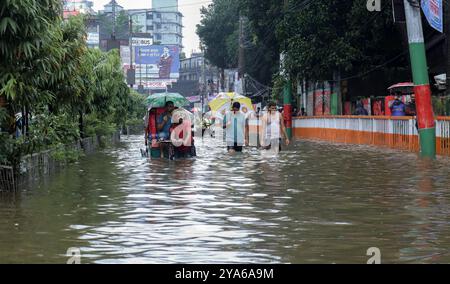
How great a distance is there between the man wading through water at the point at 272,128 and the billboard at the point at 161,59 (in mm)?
61066

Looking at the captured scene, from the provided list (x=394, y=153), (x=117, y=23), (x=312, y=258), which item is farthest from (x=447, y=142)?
(x=117, y=23)

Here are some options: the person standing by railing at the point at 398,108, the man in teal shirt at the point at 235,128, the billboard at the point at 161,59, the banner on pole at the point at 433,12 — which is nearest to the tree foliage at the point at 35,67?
the man in teal shirt at the point at 235,128

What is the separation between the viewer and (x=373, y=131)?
3512cm

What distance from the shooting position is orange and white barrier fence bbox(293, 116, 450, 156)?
26.8 metres

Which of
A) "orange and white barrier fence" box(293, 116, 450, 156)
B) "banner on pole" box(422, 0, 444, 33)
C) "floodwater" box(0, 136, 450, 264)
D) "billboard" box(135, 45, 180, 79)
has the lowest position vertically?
"floodwater" box(0, 136, 450, 264)

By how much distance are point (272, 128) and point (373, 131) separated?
738 centimetres

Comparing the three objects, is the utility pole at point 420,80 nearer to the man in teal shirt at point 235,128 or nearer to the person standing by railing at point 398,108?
the man in teal shirt at point 235,128

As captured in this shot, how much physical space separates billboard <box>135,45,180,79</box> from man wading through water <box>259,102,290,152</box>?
61.1 metres

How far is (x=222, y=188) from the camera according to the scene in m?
16.6

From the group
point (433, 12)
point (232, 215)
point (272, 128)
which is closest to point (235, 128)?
point (272, 128)

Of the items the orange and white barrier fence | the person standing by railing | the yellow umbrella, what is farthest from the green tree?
the person standing by railing

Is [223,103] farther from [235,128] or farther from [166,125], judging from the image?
[166,125]

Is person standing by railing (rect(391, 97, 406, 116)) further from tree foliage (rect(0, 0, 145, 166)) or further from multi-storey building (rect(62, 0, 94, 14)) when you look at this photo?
tree foliage (rect(0, 0, 145, 166))
